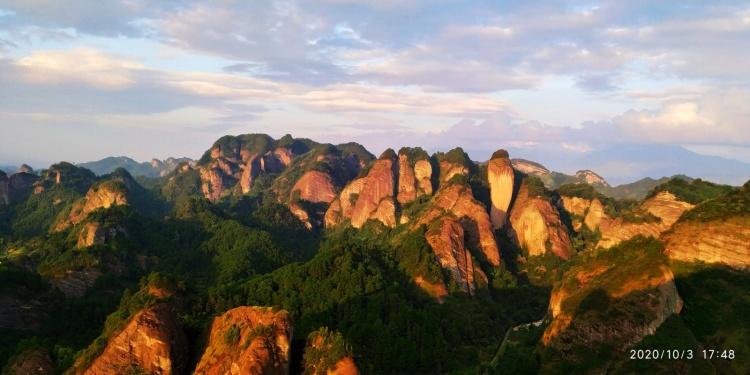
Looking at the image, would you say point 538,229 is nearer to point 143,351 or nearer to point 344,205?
point 344,205

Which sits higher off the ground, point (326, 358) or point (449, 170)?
point (449, 170)

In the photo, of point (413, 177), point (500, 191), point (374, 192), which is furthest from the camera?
point (413, 177)

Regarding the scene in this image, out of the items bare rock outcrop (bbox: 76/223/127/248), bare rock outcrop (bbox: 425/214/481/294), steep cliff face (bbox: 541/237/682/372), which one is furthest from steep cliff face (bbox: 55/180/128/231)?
steep cliff face (bbox: 541/237/682/372)

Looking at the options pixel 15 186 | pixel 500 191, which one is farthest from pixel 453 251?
pixel 15 186

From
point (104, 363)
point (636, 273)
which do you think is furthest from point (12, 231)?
point (636, 273)

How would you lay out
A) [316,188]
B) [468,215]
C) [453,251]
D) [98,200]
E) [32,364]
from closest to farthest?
[32,364] < [453,251] < [468,215] < [98,200] < [316,188]

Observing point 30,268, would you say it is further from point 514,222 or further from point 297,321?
point 514,222
